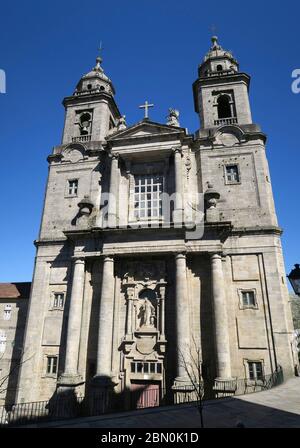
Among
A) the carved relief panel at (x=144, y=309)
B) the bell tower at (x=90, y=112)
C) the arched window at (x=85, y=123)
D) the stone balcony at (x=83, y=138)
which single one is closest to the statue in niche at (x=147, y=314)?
the carved relief panel at (x=144, y=309)

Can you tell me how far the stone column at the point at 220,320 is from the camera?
50.9 ft

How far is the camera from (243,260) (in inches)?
727

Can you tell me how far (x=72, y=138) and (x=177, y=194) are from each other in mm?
11393

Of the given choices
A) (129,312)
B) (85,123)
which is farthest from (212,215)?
(85,123)

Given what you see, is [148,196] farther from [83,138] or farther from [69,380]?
[69,380]

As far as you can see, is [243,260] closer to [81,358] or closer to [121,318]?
[121,318]

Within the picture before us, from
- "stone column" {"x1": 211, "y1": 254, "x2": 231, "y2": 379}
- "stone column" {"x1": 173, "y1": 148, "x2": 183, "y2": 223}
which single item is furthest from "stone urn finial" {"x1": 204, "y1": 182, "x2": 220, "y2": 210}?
"stone column" {"x1": 211, "y1": 254, "x2": 231, "y2": 379}

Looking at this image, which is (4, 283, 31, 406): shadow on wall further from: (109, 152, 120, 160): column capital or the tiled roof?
(109, 152, 120, 160): column capital

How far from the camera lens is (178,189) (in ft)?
66.5

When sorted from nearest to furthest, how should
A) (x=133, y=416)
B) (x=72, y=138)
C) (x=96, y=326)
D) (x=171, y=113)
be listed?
1. (x=133, y=416)
2. (x=96, y=326)
3. (x=171, y=113)
4. (x=72, y=138)

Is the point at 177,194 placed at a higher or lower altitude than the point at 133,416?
higher

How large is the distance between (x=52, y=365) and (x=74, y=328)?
282 cm

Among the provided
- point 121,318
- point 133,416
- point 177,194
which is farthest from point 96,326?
point 177,194

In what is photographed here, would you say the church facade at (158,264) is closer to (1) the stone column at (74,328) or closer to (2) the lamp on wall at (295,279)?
(1) the stone column at (74,328)
